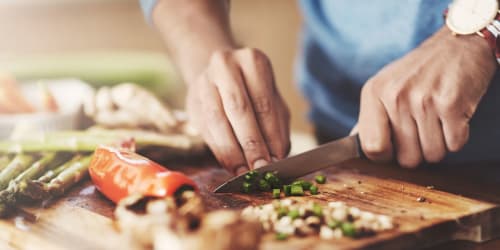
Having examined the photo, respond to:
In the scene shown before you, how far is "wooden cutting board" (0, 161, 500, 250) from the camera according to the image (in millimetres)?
914

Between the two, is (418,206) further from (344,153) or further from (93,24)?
(93,24)

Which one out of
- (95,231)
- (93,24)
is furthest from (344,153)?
(93,24)

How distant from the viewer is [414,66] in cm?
117

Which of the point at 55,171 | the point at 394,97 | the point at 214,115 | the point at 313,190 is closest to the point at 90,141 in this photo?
the point at 55,171

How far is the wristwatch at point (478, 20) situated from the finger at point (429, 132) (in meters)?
0.14

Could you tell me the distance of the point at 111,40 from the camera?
3.38 m

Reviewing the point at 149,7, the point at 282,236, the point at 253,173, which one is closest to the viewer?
the point at 282,236

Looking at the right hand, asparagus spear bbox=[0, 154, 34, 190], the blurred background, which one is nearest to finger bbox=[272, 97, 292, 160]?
the right hand

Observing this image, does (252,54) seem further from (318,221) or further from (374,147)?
(318,221)

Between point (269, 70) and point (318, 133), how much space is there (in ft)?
1.70

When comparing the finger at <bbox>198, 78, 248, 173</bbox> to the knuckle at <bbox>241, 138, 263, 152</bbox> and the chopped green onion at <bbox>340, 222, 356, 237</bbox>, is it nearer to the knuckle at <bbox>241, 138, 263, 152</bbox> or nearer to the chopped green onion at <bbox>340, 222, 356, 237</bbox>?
the knuckle at <bbox>241, 138, 263, 152</bbox>

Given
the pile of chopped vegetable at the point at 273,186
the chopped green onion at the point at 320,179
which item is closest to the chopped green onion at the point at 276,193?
the pile of chopped vegetable at the point at 273,186

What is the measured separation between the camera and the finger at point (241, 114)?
4.05ft

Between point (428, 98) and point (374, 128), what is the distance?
102 millimetres
